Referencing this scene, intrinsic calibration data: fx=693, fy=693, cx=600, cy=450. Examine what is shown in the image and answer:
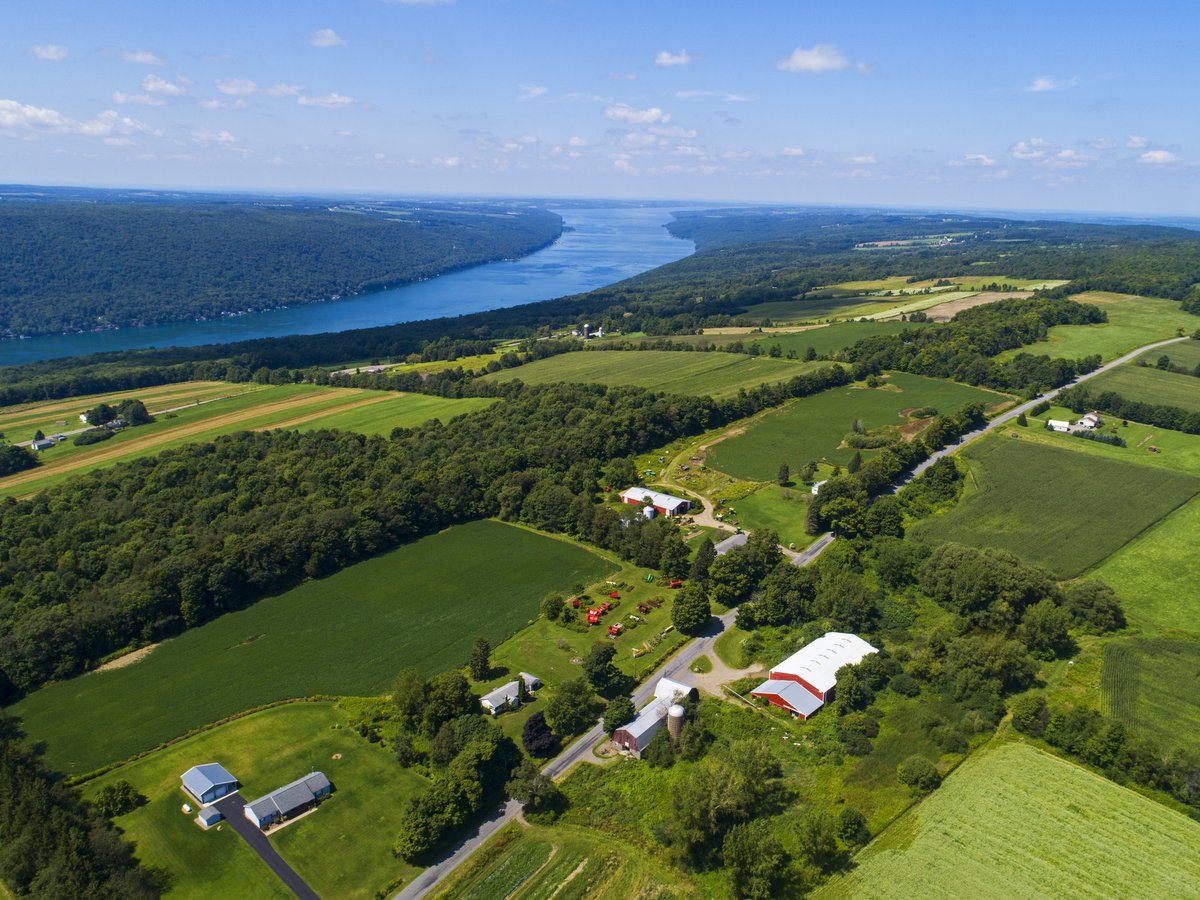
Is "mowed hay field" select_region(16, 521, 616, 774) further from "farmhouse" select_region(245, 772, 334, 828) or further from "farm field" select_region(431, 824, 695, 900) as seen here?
"farm field" select_region(431, 824, 695, 900)

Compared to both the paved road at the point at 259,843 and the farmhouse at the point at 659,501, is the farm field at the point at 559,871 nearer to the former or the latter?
the paved road at the point at 259,843

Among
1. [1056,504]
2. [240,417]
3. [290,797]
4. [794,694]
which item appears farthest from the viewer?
[240,417]

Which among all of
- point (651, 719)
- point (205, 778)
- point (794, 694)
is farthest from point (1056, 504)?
point (205, 778)

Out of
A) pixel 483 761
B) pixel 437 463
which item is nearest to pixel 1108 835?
pixel 483 761

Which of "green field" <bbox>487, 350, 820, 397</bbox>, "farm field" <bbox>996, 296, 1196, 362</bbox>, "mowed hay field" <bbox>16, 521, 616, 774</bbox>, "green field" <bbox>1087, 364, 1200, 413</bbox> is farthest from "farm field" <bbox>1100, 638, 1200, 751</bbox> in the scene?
"farm field" <bbox>996, 296, 1196, 362</bbox>

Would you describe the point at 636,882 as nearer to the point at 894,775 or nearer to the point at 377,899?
the point at 377,899

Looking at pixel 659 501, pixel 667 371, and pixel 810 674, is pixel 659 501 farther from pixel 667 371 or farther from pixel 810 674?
pixel 667 371
